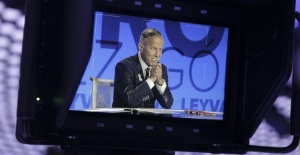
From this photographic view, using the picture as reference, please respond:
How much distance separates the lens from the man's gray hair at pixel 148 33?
1576mm

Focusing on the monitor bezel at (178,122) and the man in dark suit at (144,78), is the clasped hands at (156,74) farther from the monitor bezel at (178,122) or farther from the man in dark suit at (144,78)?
the monitor bezel at (178,122)

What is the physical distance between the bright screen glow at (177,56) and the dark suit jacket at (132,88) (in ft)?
0.06

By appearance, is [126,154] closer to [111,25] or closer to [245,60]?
[111,25]

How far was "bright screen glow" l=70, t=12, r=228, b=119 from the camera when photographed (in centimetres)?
153

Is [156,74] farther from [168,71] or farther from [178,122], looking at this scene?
[178,122]

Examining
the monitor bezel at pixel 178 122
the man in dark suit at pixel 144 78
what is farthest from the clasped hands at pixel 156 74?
the monitor bezel at pixel 178 122

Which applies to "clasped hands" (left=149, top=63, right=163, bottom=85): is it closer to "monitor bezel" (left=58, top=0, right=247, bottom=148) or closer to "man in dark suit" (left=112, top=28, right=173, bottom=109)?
"man in dark suit" (left=112, top=28, right=173, bottom=109)

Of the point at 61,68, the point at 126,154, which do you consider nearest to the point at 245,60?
the point at 126,154

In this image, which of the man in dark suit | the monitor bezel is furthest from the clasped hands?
the monitor bezel

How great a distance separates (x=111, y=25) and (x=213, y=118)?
1.33ft

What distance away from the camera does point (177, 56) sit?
1619 mm

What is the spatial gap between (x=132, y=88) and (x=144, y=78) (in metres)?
0.05

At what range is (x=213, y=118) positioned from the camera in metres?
1.68

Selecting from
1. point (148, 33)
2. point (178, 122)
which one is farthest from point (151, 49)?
point (178, 122)
